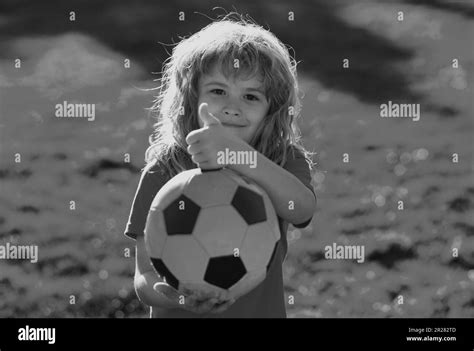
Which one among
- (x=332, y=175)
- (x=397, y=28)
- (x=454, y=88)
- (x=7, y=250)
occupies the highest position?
(x=397, y=28)

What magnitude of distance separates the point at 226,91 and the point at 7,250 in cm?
245

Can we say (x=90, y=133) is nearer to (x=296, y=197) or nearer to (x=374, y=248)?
(x=374, y=248)

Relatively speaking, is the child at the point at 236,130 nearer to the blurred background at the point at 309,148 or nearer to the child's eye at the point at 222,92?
the child's eye at the point at 222,92

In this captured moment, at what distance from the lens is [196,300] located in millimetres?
2496

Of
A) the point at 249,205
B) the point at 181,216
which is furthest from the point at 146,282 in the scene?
the point at 249,205

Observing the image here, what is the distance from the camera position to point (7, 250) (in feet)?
15.7

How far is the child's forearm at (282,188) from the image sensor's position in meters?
2.62

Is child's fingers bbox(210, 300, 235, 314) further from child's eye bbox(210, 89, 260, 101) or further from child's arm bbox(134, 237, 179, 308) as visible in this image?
child's eye bbox(210, 89, 260, 101)

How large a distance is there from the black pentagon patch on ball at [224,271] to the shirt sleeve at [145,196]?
0.45 meters

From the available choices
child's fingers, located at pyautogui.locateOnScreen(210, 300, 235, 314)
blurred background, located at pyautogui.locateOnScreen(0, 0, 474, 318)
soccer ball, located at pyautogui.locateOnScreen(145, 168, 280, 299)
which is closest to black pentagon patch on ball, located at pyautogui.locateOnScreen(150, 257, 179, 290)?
soccer ball, located at pyautogui.locateOnScreen(145, 168, 280, 299)

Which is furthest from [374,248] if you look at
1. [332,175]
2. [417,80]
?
[417,80]

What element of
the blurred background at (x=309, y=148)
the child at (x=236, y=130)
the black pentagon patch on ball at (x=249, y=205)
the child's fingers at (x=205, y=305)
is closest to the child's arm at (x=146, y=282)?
the child at (x=236, y=130)

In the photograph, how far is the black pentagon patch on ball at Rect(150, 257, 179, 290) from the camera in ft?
8.14

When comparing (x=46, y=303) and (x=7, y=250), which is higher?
(x=7, y=250)
